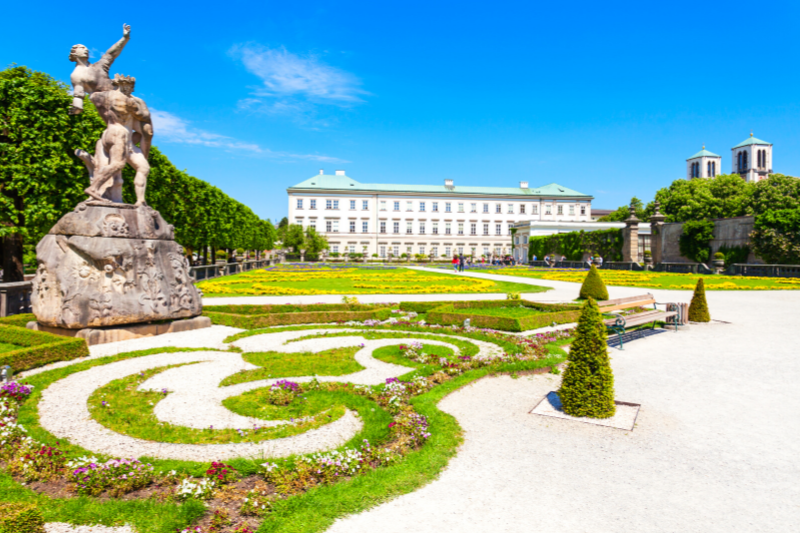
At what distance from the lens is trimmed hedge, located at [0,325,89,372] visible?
6.23 m

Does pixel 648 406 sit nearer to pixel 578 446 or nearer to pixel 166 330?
pixel 578 446

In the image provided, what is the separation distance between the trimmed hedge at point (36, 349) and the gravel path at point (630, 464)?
5.75 m

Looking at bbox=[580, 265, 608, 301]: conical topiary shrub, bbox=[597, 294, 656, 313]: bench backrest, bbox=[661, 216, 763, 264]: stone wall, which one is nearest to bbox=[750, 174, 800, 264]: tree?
bbox=[661, 216, 763, 264]: stone wall

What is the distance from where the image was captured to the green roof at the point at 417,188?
73938 millimetres

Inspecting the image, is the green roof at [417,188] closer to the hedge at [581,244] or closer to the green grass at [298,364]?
the hedge at [581,244]

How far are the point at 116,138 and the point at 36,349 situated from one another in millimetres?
4360

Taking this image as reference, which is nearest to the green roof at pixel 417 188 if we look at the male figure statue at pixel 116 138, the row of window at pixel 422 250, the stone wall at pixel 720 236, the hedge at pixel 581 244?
the row of window at pixel 422 250

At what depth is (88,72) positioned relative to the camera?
8.55 meters

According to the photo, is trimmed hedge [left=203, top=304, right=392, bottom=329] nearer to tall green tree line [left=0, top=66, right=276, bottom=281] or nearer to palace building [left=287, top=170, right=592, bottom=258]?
tall green tree line [left=0, top=66, right=276, bottom=281]

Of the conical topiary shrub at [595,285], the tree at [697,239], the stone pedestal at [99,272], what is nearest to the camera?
the stone pedestal at [99,272]

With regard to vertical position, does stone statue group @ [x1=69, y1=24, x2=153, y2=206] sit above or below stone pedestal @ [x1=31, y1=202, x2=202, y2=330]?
above

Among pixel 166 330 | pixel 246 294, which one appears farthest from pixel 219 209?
pixel 166 330

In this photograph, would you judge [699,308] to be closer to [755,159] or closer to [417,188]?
[417,188]

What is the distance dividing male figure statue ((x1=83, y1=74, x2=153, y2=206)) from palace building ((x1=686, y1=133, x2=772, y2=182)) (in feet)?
347
